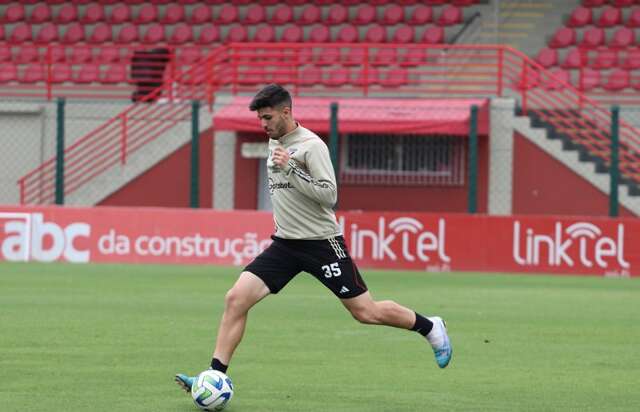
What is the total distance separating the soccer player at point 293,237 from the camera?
7859 millimetres

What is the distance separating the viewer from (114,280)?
1762 cm

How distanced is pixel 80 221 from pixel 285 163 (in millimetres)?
13651

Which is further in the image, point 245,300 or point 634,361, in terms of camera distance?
point 634,361

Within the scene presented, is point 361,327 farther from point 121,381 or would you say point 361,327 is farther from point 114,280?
point 114,280

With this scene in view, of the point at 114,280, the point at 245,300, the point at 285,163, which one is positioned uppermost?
the point at 285,163

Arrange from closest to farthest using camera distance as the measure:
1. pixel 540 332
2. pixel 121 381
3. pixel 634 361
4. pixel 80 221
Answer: pixel 121 381, pixel 634 361, pixel 540 332, pixel 80 221

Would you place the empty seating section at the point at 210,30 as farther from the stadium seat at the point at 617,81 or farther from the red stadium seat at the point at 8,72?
the stadium seat at the point at 617,81

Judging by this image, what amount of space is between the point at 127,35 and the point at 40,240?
10546mm

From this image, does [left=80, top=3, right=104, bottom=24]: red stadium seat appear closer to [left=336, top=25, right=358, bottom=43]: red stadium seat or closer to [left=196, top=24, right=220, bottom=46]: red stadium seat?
[left=196, top=24, right=220, bottom=46]: red stadium seat

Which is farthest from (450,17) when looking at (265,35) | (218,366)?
(218,366)

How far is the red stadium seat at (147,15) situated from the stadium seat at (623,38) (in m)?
10.6

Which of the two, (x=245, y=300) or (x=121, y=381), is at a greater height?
(x=245, y=300)

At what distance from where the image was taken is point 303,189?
7.86 metres

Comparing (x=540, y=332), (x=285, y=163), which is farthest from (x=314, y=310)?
(x=285, y=163)
